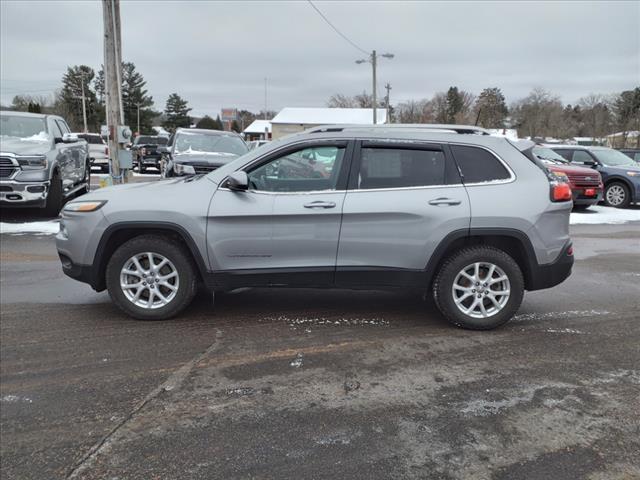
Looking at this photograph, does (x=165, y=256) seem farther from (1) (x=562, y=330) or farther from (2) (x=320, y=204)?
(1) (x=562, y=330)

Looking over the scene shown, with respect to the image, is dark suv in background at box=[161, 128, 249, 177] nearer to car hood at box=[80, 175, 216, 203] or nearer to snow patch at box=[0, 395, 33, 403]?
car hood at box=[80, 175, 216, 203]

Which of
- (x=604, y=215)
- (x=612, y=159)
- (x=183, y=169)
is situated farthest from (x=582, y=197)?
(x=183, y=169)

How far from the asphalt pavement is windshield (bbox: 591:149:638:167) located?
11436 mm

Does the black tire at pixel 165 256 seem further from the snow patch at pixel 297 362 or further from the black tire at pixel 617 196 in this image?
the black tire at pixel 617 196

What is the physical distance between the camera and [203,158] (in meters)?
11.3

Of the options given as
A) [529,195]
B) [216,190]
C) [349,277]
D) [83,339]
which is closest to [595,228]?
[529,195]

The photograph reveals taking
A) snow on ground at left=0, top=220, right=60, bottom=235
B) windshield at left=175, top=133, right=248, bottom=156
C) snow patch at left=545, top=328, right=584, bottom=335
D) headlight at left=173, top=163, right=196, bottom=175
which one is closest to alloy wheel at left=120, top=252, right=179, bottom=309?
snow patch at left=545, top=328, right=584, bottom=335

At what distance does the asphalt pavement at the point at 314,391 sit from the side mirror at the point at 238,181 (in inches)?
48.8

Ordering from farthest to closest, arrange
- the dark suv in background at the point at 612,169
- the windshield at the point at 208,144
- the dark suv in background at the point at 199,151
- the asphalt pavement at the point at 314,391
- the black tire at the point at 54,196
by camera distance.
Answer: the dark suv in background at the point at 612,169 → the windshield at the point at 208,144 → the dark suv in background at the point at 199,151 → the black tire at the point at 54,196 → the asphalt pavement at the point at 314,391

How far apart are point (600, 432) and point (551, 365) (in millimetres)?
945

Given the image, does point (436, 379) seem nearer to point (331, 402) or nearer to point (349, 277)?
point (331, 402)

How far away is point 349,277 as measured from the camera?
4.54 meters

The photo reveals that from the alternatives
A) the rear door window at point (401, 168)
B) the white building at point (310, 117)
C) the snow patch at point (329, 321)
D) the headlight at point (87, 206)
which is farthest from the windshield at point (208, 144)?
the white building at point (310, 117)

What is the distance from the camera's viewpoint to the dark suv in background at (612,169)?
47.9 ft
